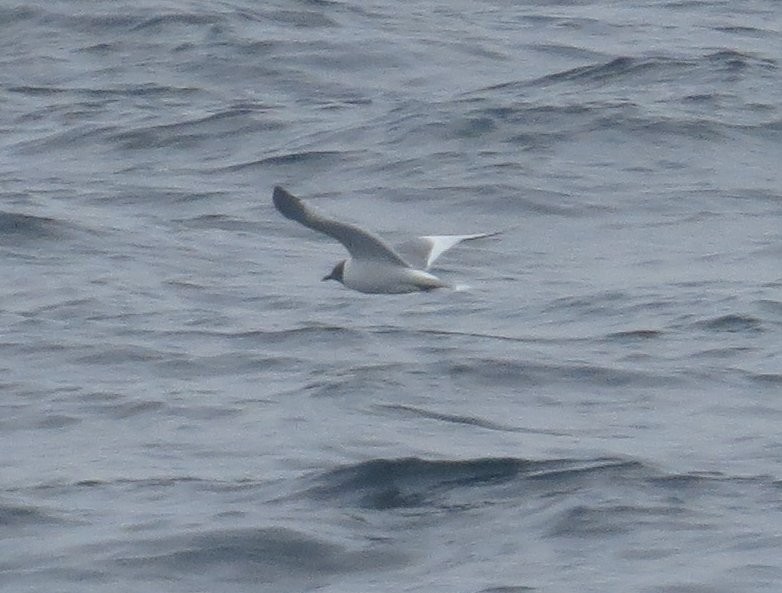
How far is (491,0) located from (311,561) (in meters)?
14.7

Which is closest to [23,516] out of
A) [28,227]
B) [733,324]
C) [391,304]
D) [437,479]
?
[437,479]

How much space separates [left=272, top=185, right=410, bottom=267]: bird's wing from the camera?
975cm

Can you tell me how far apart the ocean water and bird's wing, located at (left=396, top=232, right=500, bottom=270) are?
1.85 feet

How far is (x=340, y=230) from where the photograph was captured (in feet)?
34.1

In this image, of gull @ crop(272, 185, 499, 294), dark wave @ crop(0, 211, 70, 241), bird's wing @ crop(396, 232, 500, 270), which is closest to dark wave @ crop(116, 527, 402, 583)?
gull @ crop(272, 185, 499, 294)

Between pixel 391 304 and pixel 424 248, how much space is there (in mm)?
1513

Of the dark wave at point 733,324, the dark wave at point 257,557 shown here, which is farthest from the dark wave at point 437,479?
the dark wave at point 733,324

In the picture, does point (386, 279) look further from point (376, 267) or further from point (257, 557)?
point (257, 557)

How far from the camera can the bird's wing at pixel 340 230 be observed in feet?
32.0

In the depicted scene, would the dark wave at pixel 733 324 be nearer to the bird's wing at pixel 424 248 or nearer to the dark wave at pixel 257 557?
the bird's wing at pixel 424 248

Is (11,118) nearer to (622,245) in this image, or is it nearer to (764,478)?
(622,245)

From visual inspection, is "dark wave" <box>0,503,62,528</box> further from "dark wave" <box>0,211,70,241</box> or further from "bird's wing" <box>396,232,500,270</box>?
"dark wave" <box>0,211,70,241</box>

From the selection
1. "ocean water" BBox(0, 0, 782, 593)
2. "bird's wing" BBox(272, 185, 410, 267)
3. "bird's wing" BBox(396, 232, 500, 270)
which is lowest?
"ocean water" BBox(0, 0, 782, 593)

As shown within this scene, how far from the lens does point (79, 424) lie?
35.0 feet
